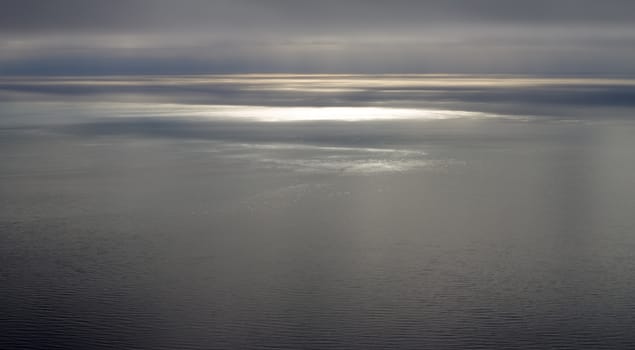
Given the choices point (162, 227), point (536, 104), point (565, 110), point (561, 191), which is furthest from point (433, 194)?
point (536, 104)

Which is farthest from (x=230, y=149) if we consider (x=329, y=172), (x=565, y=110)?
(x=565, y=110)

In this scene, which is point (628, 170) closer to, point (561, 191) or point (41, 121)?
point (561, 191)

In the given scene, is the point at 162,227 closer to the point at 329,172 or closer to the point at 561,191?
the point at 329,172

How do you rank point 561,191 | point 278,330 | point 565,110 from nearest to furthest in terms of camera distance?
point 278,330 < point 561,191 < point 565,110

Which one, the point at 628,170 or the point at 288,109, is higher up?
the point at 628,170

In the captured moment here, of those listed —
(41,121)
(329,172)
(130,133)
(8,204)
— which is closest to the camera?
(8,204)

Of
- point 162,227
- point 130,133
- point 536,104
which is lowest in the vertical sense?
point 536,104

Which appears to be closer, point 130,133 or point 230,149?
point 230,149
